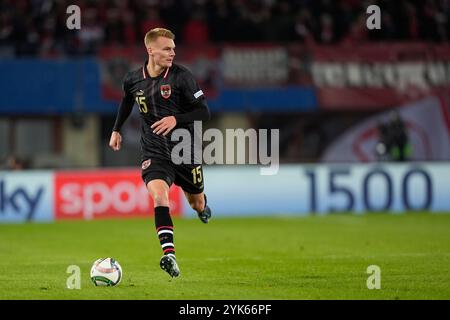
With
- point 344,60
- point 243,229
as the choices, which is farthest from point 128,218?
point 344,60

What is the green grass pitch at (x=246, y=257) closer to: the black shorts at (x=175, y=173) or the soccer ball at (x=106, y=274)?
the soccer ball at (x=106, y=274)

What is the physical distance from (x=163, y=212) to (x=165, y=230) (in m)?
0.21

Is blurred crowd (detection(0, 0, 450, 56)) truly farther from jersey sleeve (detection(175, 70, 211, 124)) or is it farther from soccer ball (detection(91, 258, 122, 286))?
soccer ball (detection(91, 258, 122, 286))

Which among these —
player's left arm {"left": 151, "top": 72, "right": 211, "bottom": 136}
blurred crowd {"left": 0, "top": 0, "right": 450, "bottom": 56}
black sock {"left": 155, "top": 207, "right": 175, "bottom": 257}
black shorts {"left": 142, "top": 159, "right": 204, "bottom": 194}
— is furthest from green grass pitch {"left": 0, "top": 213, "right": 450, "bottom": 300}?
blurred crowd {"left": 0, "top": 0, "right": 450, "bottom": 56}

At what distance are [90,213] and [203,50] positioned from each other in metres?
6.41

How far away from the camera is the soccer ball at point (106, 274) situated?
10047mm

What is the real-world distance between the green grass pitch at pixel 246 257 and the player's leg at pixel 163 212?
233 millimetres

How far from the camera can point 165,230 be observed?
406 inches

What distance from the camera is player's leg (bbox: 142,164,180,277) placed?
10016 millimetres

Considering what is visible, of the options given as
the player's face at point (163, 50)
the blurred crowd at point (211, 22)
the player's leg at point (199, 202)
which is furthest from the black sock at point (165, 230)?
the blurred crowd at point (211, 22)

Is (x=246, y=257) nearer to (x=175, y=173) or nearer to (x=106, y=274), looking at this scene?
(x=175, y=173)

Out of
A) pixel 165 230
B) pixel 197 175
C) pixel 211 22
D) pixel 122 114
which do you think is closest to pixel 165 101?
pixel 122 114

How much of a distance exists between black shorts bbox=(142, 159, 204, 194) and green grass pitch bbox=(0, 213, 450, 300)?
3.14 ft

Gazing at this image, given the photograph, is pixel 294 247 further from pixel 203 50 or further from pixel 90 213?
pixel 203 50
